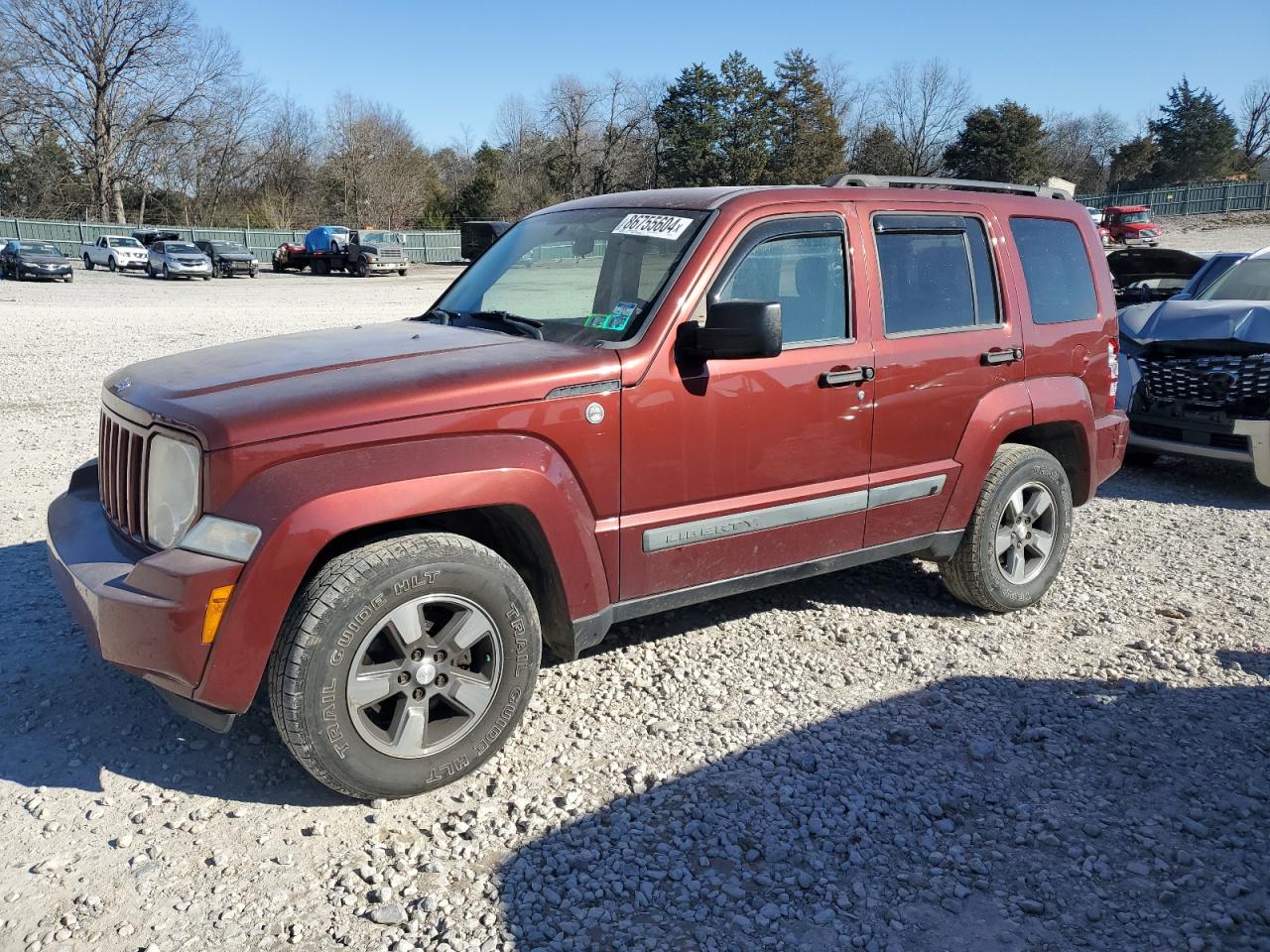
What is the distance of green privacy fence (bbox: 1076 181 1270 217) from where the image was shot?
57750 mm

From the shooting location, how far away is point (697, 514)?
3904 mm

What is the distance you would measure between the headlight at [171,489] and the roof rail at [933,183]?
9.74 feet

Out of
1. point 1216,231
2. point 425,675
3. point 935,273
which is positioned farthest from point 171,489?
point 1216,231

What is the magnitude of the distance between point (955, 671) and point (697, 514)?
1502mm

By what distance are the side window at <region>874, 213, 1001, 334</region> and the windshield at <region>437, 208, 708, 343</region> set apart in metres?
0.97

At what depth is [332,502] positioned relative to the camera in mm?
3062

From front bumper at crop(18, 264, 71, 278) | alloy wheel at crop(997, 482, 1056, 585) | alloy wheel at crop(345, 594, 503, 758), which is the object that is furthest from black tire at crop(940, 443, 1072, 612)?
front bumper at crop(18, 264, 71, 278)

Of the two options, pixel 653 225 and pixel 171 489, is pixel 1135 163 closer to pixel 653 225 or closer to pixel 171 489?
pixel 653 225

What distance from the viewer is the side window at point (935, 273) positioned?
446 cm

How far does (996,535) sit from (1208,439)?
372 centimetres

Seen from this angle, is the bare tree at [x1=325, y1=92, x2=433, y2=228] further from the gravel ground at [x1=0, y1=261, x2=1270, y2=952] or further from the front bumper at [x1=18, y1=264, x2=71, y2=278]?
the gravel ground at [x1=0, y1=261, x2=1270, y2=952]

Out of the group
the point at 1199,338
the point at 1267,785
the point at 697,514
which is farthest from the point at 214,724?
the point at 1199,338

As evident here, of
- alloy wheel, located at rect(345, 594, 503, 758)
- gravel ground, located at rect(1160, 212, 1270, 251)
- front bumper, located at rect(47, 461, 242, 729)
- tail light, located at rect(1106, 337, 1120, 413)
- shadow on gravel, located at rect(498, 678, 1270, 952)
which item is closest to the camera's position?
shadow on gravel, located at rect(498, 678, 1270, 952)

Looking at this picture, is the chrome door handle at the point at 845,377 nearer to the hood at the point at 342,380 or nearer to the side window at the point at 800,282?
the side window at the point at 800,282
